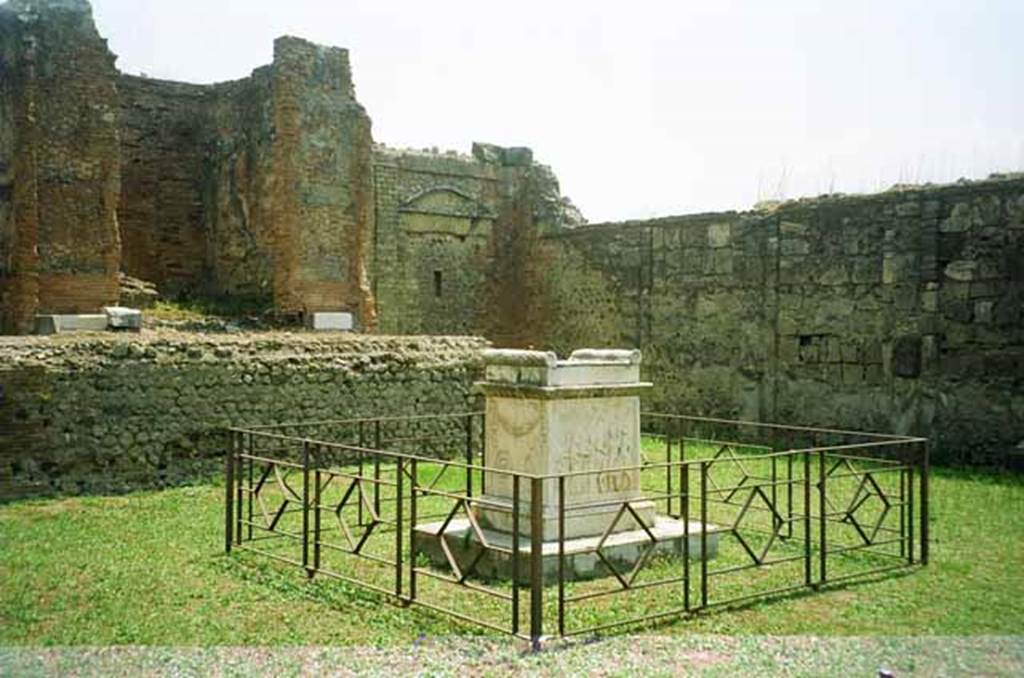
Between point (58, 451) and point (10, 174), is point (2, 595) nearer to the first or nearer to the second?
point (58, 451)

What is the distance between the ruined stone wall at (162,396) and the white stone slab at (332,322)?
195 cm

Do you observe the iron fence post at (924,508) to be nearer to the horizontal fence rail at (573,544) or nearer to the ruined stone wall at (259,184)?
the horizontal fence rail at (573,544)

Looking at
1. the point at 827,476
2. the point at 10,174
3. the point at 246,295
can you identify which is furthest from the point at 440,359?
the point at 827,476

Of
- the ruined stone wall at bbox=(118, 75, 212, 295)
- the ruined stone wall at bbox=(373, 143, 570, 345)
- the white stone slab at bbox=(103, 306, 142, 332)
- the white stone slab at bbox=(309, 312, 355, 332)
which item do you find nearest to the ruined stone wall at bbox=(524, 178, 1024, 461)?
the ruined stone wall at bbox=(373, 143, 570, 345)

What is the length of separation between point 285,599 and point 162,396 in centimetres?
570

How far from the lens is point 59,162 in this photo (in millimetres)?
14523

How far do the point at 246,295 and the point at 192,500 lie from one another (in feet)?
21.3

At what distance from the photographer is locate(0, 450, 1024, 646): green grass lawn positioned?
6.69 metres

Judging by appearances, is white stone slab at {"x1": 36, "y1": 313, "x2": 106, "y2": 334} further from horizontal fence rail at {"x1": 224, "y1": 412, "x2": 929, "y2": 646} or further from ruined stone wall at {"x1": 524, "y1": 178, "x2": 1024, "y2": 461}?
ruined stone wall at {"x1": 524, "y1": 178, "x2": 1024, "y2": 461}

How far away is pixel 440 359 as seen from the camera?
50.8 feet

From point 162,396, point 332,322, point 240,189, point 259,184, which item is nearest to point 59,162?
point 259,184

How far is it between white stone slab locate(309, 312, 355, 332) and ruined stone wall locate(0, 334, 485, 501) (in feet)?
6.40

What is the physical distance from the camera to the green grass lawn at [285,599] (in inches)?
263

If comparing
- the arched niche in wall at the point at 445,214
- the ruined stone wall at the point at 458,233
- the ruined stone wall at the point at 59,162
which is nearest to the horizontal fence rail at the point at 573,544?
the ruined stone wall at the point at 59,162
